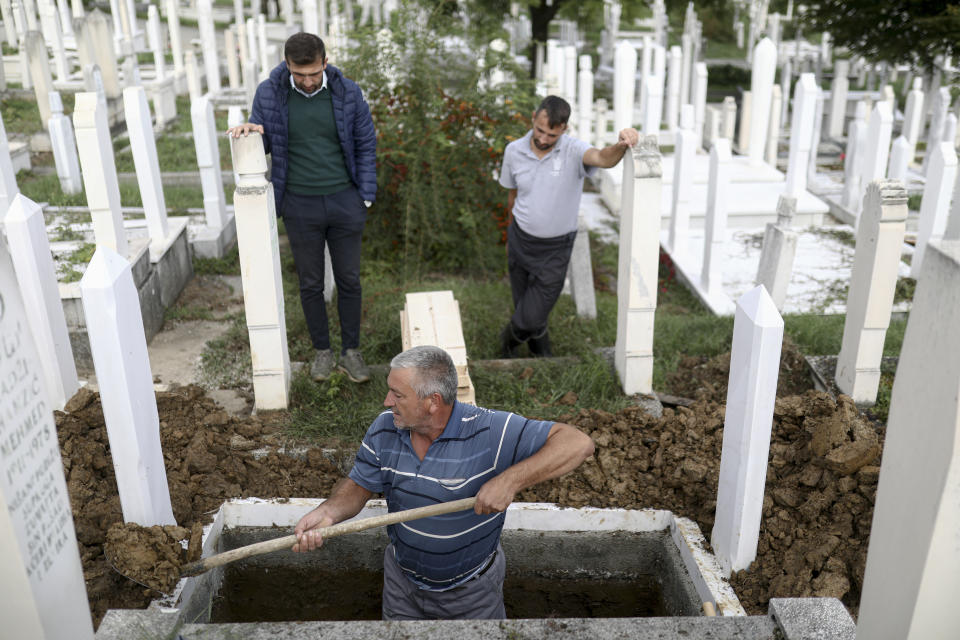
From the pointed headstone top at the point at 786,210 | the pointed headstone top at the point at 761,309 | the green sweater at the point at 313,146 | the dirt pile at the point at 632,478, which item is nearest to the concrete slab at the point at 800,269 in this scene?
the pointed headstone top at the point at 786,210

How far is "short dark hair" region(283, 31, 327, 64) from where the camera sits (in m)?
4.31

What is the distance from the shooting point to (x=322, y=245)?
4805 mm

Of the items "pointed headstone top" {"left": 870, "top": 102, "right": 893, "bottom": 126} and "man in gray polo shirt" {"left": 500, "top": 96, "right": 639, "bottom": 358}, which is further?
"pointed headstone top" {"left": 870, "top": 102, "right": 893, "bottom": 126}

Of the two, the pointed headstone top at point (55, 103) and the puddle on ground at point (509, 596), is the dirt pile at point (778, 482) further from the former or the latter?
the pointed headstone top at point (55, 103)

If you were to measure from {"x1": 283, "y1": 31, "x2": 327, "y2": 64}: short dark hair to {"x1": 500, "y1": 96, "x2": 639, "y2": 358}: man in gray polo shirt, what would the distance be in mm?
1254

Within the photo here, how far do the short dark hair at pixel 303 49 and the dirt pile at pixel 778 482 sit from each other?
2.30 m

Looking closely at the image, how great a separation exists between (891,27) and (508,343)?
1144 centimetres

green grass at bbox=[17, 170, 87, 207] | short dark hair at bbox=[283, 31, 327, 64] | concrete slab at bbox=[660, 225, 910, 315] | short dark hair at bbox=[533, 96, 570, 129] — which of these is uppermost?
short dark hair at bbox=[283, 31, 327, 64]

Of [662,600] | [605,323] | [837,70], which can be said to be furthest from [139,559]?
[837,70]

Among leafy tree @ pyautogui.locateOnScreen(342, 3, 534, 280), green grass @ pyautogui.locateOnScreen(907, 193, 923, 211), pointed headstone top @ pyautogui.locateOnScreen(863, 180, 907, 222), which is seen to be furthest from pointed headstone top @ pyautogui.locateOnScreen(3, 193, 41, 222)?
green grass @ pyautogui.locateOnScreen(907, 193, 923, 211)

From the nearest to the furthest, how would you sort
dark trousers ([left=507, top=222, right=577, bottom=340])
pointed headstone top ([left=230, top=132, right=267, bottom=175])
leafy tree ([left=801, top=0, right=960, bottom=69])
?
1. pointed headstone top ([left=230, top=132, right=267, bottom=175])
2. dark trousers ([left=507, top=222, right=577, bottom=340])
3. leafy tree ([left=801, top=0, right=960, bottom=69])

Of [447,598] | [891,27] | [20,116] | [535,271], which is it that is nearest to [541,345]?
[535,271]

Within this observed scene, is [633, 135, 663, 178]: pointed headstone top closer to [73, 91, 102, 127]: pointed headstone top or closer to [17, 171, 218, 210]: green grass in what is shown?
[73, 91, 102, 127]: pointed headstone top

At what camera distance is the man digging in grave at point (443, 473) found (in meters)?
2.87
